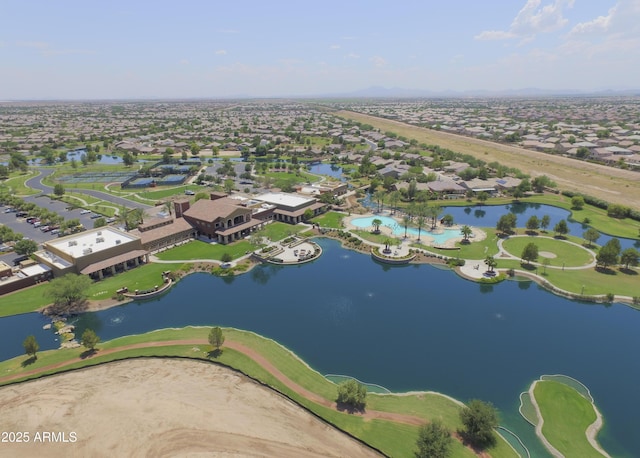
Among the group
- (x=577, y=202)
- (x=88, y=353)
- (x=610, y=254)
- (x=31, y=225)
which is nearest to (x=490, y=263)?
(x=610, y=254)

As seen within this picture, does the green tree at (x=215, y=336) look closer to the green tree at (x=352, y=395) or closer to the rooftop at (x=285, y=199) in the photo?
the green tree at (x=352, y=395)

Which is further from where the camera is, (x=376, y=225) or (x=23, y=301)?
(x=376, y=225)

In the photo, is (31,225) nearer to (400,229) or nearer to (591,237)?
(400,229)

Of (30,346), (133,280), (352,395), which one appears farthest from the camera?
(133,280)

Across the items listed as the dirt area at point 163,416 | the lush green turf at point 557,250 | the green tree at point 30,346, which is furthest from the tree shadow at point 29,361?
the lush green turf at point 557,250

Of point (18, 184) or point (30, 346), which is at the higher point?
point (18, 184)

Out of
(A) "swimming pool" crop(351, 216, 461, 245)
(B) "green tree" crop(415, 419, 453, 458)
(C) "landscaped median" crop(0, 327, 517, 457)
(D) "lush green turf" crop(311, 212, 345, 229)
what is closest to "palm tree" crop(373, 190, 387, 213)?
(A) "swimming pool" crop(351, 216, 461, 245)
